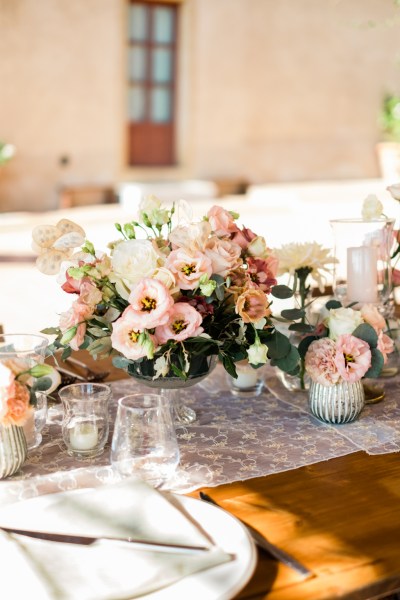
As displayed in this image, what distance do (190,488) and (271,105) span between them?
949 centimetres

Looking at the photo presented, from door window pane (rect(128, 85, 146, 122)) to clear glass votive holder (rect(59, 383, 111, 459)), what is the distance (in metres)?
8.46

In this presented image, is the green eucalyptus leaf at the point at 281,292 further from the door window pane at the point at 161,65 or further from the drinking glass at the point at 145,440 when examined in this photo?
the door window pane at the point at 161,65

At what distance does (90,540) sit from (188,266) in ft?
1.53

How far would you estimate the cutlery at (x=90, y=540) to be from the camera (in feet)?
3.04

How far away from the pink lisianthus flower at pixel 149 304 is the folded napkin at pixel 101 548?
9.9 inches

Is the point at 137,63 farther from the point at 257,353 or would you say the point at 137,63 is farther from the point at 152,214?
the point at 257,353

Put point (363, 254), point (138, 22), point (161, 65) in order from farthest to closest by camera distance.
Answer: point (161, 65) < point (138, 22) < point (363, 254)

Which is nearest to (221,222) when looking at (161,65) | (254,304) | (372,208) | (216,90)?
(254,304)

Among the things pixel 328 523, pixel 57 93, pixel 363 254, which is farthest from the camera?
pixel 57 93

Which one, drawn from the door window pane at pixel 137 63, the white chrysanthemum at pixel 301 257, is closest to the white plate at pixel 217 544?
the white chrysanthemum at pixel 301 257

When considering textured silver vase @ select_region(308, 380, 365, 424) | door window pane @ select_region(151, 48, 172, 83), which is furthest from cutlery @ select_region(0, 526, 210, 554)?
door window pane @ select_region(151, 48, 172, 83)

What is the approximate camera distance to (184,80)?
9.55m

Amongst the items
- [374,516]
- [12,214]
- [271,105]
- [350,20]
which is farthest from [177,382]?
[350,20]

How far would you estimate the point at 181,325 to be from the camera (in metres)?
1.26
